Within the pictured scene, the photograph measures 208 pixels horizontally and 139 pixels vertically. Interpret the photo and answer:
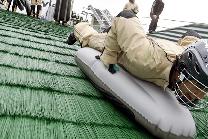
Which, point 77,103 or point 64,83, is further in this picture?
→ point 64,83

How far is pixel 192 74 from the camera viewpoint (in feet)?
6.21

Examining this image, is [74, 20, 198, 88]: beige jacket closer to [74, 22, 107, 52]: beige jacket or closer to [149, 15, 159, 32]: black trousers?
[74, 22, 107, 52]: beige jacket

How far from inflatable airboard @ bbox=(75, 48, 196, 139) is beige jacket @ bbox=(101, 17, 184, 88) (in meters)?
0.07

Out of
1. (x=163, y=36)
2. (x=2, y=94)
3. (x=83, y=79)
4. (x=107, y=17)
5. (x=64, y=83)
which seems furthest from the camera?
(x=107, y=17)

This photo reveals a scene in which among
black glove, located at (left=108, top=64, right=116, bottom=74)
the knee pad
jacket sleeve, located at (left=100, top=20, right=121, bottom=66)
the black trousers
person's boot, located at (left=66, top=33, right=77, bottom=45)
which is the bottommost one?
the black trousers

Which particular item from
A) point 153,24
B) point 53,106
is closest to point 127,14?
point 53,106

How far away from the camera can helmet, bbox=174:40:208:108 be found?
187cm

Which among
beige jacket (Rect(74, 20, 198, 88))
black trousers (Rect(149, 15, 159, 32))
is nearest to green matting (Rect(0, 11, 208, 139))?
beige jacket (Rect(74, 20, 198, 88))

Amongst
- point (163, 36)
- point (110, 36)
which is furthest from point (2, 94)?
point (163, 36)

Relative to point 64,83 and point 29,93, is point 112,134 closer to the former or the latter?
point 29,93

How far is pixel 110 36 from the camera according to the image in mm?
2531

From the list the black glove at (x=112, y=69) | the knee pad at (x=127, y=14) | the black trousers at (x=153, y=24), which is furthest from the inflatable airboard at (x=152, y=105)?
the black trousers at (x=153, y=24)

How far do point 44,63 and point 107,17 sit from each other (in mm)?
14757

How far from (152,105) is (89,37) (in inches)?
70.1
